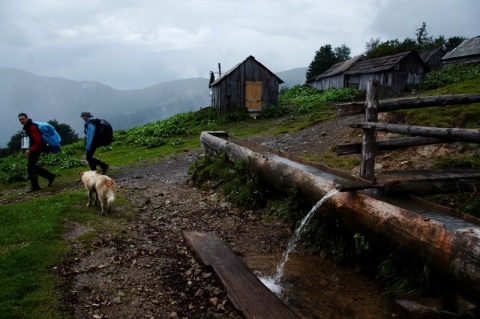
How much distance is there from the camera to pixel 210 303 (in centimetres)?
416

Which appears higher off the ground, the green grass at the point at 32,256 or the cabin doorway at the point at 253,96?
the cabin doorway at the point at 253,96

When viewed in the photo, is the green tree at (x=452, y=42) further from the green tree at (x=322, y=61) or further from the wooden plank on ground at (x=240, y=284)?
the wooden plank on ground at (x=240, y=284)

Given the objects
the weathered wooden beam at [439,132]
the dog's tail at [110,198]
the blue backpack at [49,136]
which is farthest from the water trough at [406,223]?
the blue backpack at [49,136]

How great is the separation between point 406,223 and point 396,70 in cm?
3837

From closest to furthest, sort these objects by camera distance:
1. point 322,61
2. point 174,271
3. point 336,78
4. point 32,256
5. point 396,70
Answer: point 32,256 → point 174,271 → point 396,70 → point 336,78 → point 322,61

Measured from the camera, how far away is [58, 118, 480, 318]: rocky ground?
4.07 meters

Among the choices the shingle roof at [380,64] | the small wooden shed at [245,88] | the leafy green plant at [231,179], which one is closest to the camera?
the leafy green plant at [231,179]

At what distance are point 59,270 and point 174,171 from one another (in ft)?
28.5

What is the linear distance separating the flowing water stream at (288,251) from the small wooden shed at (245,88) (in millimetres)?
24368

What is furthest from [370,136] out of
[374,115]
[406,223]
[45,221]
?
[45,221]

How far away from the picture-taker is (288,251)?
19.1ft

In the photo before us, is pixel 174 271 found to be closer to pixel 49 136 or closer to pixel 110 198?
pixel 110 198

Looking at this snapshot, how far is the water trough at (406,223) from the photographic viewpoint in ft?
11.0

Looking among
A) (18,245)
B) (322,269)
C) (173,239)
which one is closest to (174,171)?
(173,239)
